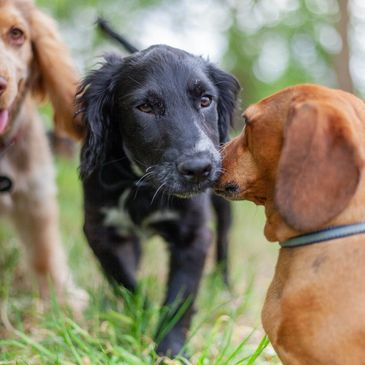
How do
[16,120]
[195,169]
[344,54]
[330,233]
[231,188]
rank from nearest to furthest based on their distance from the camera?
[330,233] < [231,188] < [195,169] < [16,120] < [344,54]

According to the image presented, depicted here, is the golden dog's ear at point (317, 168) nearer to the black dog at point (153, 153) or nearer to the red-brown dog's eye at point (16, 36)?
the black dog at point (153, 153)

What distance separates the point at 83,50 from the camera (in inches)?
504

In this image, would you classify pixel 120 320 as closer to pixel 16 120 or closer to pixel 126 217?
pixel 126 217

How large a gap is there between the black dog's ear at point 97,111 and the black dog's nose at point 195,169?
2.13 ft

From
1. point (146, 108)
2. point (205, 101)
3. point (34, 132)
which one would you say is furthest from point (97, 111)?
point (34, 132)

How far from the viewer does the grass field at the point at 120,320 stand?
9.43ft

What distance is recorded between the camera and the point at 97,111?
10.9 ft

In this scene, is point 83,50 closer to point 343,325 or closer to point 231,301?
point 231,301

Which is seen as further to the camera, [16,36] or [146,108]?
[16,36]

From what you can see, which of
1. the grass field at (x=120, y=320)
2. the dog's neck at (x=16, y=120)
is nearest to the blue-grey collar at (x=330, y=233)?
the grass field at (x=120, y=320)

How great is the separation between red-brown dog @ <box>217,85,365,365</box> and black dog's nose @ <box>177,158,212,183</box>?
542 millimetres

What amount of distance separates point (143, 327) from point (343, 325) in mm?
1540

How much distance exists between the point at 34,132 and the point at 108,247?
1.06 meters

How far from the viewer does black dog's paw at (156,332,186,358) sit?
312cm
